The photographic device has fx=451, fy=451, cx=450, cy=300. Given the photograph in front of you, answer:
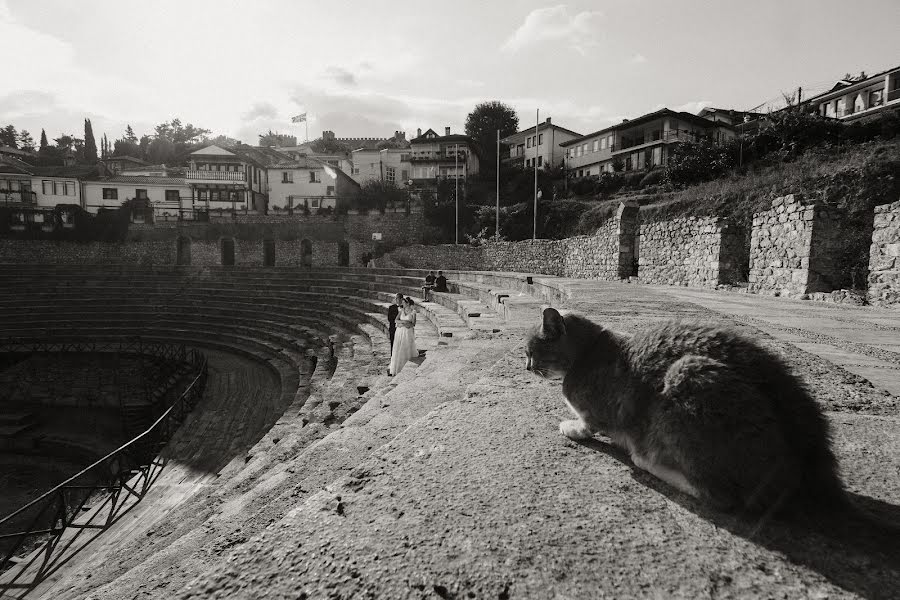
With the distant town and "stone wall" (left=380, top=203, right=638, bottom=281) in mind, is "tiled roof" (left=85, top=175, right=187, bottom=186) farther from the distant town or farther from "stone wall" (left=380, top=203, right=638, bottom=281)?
"stone wall" (left=380, top=203, right=638, bottom=281)

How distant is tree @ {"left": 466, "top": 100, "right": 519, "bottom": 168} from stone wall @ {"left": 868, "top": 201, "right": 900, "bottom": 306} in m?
52.6

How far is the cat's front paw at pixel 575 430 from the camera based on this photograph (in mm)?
2258

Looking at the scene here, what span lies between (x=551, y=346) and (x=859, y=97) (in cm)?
5158

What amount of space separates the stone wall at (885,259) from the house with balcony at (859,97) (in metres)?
32.7

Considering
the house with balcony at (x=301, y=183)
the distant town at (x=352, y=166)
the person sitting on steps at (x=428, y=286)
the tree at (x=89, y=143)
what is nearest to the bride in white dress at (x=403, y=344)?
the person sitting on steps at (x=428, y=286)

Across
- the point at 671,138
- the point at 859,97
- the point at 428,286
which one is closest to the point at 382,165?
the point at 671,138

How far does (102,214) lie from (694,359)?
46317 mm

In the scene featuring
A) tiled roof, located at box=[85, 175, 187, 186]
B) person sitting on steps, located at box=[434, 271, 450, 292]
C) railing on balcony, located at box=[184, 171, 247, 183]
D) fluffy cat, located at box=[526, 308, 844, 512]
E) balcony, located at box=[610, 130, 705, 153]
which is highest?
balcony, located at box=[610, 130, 705, 153]

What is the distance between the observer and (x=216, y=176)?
43.9 meters

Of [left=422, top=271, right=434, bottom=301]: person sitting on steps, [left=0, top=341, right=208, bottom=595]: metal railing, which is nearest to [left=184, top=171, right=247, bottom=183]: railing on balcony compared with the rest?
[left=0, top=341, right=208, bottom=595]: metal railing

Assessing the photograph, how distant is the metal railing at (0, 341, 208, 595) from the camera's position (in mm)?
6359

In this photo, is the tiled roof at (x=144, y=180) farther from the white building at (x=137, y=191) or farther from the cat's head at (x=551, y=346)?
the cat's head at (x=551, y=346)

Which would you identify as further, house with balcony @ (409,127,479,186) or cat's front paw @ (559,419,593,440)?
house with balcony @ (409,127,479,186)

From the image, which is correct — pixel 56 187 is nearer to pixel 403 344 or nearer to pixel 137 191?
pixel 137 191
